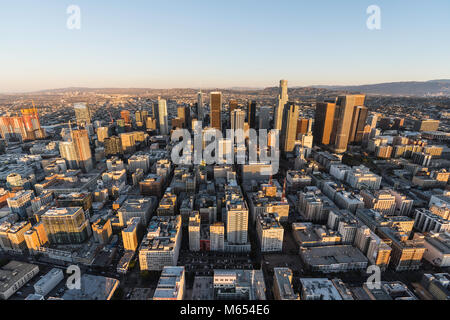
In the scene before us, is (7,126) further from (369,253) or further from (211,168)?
(369,253)

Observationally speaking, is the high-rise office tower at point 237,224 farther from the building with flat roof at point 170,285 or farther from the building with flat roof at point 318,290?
the building with flat roof at point 318,290

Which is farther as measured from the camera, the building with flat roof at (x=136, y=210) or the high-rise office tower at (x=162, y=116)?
the high-rise office tower at (x=162, y=116)

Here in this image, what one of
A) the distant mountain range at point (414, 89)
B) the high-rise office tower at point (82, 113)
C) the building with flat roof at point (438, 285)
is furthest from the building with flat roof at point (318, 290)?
the distant mountain range at point (414, 89)

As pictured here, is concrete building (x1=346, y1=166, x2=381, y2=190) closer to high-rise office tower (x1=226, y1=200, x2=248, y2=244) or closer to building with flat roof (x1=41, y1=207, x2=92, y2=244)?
high-rise office tower (x1=226, y1=200, x2=248, y2=244)

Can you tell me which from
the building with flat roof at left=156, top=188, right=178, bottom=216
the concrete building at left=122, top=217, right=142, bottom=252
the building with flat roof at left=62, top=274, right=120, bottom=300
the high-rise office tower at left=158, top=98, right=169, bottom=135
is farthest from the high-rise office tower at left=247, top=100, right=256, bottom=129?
the building with flat roof at left=62, top=274, right=120, bottom=300

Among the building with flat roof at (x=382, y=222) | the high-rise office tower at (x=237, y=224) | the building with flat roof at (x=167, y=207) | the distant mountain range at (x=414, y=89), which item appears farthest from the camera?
the distant mountain range at (x=414, y=89)
